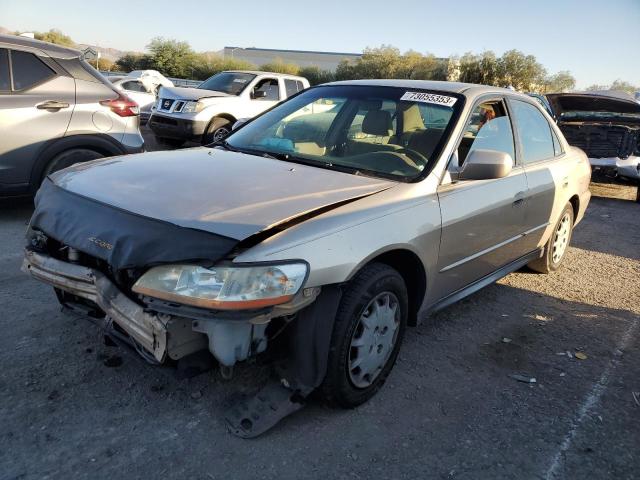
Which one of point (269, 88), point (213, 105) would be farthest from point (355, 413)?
point (269, 88)

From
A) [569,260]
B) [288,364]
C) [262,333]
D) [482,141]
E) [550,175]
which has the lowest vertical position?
[569,260]

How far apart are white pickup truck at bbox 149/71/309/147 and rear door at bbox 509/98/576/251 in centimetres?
627

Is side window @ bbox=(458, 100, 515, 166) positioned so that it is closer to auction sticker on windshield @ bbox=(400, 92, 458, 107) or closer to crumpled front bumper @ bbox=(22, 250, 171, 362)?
auction sticker on windshield @ bbox=(400, 92, 458, 107)

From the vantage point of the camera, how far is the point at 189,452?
240 centimetres

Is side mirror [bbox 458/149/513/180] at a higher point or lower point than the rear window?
higher

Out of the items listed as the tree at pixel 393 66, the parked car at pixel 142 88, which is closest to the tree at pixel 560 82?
the tree at pixel 393 66

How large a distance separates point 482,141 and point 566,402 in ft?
5.95

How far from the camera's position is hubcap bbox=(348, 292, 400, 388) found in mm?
2719

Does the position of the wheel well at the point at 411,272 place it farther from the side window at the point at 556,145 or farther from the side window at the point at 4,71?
the side window at the point at 4,71

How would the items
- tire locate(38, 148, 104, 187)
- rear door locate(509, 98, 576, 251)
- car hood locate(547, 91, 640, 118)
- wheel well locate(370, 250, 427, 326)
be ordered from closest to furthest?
wheel well locate(370, 250, 427, 326) → rear door locate(509, 98, 576, 251) → tire locate(38, 148, 104, 187) → car hood locate(547, 91, 640, 118)

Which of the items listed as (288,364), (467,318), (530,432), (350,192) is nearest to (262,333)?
(288,364)

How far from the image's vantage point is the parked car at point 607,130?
9.62 m

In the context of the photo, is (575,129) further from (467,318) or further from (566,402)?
(566,402)

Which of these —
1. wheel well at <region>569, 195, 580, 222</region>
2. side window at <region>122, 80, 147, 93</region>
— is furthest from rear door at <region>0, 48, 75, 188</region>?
side window at <region>122, 80, 147, 93</region>
